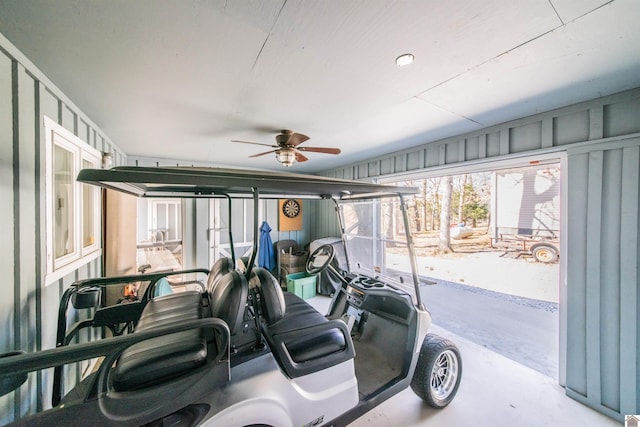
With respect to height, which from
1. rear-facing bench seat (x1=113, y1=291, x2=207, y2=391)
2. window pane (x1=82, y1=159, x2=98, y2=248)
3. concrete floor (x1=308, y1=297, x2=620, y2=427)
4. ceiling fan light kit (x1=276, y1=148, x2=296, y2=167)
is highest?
ceiling fan light kit (x1=276, y1=148, x2=296, y2=167)

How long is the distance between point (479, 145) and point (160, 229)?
25.4 ft

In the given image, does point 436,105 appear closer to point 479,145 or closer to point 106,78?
point 479,145

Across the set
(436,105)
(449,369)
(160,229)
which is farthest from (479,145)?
(160,229)

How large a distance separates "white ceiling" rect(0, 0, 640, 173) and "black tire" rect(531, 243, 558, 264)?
469cm

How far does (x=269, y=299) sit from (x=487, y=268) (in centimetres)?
622

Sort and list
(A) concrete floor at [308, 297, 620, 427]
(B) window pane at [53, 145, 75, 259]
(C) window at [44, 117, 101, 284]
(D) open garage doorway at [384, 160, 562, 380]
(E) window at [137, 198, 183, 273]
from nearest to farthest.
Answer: (C) window at [44, 117, 101, 284]
(B) window pane at [53, 145, 75, 259]
(A) concrete floor at [308, 297, 620, 427]
(D) open garage doorway at [384, 160, 562, 380]
(E) window at [137, 198, 183, 273]

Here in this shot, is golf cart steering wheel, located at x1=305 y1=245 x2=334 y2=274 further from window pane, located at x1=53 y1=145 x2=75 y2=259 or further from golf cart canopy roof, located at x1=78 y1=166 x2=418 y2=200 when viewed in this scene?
window pane, located at x1=53 y1=145 x2=75 y2=259

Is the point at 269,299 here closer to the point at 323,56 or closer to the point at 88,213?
the point at 323,56

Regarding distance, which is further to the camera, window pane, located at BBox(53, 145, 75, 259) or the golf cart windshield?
the golf cart windshield

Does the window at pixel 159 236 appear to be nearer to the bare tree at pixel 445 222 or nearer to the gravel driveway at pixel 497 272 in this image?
the gravel driveway at pixel 497 272

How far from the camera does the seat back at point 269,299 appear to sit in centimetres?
141

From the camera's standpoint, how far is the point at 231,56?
1438mm

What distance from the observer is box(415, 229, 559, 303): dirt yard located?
463cm

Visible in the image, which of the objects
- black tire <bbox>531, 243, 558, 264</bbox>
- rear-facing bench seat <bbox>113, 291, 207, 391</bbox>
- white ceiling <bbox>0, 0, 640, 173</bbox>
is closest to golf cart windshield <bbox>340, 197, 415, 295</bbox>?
white ceiling <bbox>0, 0, 640, 173</bbox>
